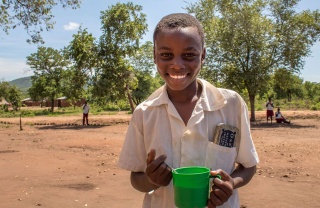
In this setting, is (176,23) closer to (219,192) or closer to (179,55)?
(179,55)

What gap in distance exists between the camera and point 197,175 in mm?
1295

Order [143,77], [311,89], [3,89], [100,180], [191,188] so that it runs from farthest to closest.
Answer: [3,89]
[311,89]
[143,77]
[100,180]
[191,188]

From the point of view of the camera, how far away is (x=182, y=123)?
1.64m

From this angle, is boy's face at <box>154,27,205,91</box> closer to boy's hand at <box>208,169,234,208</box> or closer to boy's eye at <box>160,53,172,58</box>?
boy's eye at <box>160,53,172,58</box>

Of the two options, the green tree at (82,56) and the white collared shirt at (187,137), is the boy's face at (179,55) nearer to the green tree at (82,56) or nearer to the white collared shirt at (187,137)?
the white collared shirt at (187,137)

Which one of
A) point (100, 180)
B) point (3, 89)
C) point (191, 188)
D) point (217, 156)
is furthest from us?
point (3, 89)

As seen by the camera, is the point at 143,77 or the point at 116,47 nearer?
the point at 116,47

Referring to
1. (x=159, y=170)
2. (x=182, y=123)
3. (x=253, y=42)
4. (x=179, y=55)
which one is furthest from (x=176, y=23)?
(x=253, y=42)

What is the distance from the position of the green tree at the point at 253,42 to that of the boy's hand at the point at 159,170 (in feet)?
60.5

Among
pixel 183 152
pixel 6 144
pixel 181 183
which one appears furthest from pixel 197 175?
pixel 6 144

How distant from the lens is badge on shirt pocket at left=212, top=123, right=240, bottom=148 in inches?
62.3

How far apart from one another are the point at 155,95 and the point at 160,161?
1.71ft

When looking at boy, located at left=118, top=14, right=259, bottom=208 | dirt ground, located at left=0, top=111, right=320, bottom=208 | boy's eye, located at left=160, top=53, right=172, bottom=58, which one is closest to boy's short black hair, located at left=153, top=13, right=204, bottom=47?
boy, located at left=118, top=14, right=259, bottom=208

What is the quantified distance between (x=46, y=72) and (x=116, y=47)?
92.4ft
